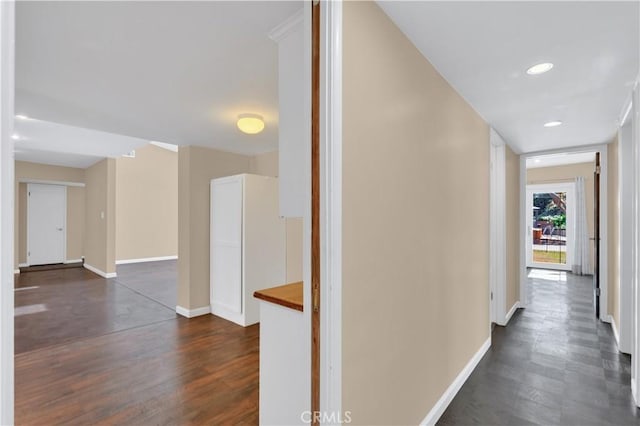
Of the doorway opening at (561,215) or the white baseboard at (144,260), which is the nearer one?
the doorway opening at (561,215)

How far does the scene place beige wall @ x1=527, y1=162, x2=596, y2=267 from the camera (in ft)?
22.3

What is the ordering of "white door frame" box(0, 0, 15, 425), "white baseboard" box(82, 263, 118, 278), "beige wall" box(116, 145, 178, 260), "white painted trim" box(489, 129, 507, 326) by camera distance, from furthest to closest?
"beige wall" box(116, 145, 178, 260), "white baseboard" box(82, 263, 118, 278), "white painted trim" box(489, 129, 507, 326), "white door frame" box(0, 0, 15, 425)

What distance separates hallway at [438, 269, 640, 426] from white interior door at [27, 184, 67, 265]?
→ 985cm

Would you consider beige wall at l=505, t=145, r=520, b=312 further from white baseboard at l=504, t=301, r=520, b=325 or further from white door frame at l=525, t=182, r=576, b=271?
white door frame at l=525, t=182, r=576, b=271

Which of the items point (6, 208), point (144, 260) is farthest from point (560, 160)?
point (144, 260)

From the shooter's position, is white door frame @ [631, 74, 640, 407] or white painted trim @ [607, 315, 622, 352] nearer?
white door frame @ [631, 74, 640, 407]

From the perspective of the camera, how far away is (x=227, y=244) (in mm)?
3988

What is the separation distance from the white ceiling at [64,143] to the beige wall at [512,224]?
5.50 metres

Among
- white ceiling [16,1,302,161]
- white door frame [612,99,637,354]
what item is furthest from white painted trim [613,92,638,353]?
white ceiling [16,1,302,161]

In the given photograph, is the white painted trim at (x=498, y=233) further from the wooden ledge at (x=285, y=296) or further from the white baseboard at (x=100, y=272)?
the white baseboard at (x=100, y=272)

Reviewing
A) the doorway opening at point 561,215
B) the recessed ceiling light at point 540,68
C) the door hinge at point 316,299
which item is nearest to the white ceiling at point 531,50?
the recessed ceiling light at point 540,68

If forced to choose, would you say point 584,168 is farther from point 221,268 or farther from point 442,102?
point 221,268

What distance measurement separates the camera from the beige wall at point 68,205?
7.07 meters

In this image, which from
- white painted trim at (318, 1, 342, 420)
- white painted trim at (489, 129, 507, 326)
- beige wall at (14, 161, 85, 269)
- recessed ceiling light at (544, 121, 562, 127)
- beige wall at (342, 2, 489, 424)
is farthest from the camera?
beige wall at (14, 161, 85, 269)
